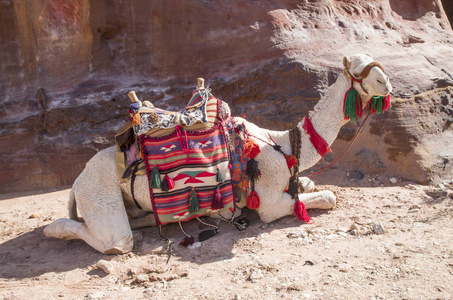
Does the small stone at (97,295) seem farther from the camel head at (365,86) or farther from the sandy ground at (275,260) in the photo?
the camel head at (365,86)

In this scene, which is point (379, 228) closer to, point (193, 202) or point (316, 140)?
point (316, 140)

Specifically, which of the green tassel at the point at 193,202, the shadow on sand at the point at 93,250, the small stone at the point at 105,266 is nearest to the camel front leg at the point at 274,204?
the shadow on sand at the point at 93,250

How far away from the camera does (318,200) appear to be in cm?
500

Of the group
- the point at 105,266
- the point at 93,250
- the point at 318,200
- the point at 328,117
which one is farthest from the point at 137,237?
the point at 328,117

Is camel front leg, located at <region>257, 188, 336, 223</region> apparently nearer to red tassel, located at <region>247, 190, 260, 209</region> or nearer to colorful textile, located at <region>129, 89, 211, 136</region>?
red tassel, located at <region>247, 190, 260, 209</region>

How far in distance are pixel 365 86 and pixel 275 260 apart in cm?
201

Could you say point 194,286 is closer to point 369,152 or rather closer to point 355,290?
point 355,290

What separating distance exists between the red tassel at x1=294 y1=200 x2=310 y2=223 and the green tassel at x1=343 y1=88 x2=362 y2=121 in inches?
44.2

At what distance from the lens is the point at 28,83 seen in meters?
6.90

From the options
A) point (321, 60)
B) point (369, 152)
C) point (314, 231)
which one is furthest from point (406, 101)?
point (314, 231)

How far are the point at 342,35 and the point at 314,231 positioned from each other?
407cm

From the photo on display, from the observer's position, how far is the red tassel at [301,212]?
4.74 metres

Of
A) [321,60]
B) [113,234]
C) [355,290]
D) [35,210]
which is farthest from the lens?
[321,60]

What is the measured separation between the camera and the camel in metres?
4.42
